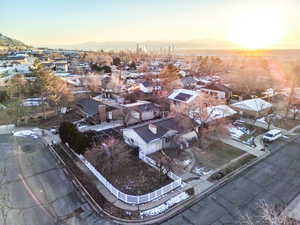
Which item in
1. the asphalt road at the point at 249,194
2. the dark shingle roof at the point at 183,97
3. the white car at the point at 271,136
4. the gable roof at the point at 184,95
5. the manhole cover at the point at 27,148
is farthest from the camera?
the dark shingle roof at the point at 183,97

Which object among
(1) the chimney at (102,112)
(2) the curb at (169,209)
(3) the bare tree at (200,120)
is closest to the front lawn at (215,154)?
(3) the bare tree at (200,120)

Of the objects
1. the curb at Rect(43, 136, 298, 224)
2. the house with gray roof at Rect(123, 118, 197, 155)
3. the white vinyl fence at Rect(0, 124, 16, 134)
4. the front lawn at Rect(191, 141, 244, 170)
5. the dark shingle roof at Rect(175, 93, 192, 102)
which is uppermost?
the dark shingle roof at Rect(175, 93, 192, 102)

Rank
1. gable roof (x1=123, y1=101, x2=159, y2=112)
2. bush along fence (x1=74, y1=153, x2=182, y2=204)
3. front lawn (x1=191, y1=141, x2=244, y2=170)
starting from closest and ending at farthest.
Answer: bush along fence (x1=74, y1=153, x2=182, y2=204) → front lawn (x1=191, y1=141, x2=244, y2=170) → gable roof (x1=123, y1=101, x2=159, y2=112)

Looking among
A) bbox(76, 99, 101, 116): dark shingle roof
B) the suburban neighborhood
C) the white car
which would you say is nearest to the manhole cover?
the suburban neighborhood

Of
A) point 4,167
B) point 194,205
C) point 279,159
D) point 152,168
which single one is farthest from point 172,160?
point 4,167

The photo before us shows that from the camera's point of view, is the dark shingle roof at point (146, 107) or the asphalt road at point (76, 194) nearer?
the asphalt road at point (76, 194)

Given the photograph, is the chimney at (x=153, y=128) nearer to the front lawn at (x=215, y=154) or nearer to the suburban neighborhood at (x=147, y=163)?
the suburban neighborhood at (x=147, y=163)

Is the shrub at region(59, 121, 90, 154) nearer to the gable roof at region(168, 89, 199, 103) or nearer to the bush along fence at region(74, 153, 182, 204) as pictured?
the bush along fence at region(74, 153, 182, 204)
